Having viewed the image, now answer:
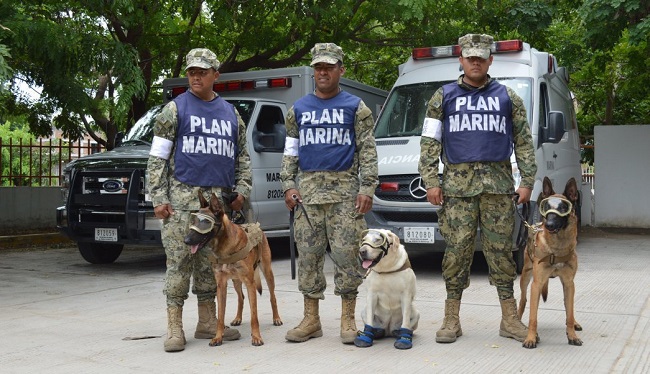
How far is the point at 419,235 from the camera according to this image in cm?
847

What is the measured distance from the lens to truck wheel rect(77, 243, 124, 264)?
10.4 metres

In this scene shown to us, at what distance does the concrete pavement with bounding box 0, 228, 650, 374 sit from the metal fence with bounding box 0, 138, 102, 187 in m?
4.96

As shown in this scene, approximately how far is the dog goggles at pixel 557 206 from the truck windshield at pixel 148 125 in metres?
5.38

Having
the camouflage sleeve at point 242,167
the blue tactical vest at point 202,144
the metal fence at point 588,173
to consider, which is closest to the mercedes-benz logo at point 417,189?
the camouflage sleeve at point 242,167

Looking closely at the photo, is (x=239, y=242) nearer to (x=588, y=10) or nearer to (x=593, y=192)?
(x=588, y=10)

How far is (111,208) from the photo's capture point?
942 centimetres

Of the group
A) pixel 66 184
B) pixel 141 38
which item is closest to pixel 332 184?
pixel 66 184

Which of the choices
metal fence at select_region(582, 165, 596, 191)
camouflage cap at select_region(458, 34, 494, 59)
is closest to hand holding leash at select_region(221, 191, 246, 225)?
camouflage cap at select_region(458, 34, 494, 59)

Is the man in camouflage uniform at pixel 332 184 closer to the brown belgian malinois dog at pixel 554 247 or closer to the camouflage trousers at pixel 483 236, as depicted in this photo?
the camouflage trousers at pixel 483 236

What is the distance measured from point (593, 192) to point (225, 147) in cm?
1141

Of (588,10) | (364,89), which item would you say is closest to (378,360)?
(364,89)

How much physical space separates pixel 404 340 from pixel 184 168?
75.3 inches

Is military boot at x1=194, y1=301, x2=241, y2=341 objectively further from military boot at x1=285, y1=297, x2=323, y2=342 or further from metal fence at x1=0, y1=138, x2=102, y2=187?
metal fence at x1=0, y1=138, x2=102, y2=187

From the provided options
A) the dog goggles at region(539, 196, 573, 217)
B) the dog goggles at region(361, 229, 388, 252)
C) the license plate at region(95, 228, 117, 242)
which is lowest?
the license plate at region(95, 228, 117, 242)
